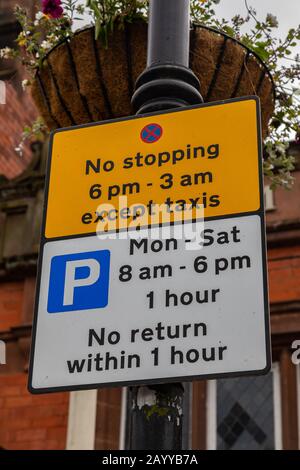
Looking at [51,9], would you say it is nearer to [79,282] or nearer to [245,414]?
[79,282]

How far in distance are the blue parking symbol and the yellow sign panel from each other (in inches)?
4.0

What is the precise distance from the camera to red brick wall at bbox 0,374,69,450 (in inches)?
281

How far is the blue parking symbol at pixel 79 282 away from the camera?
222 centimetres

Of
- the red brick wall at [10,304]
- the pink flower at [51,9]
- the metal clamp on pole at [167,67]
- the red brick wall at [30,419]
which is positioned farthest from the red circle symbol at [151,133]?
the red brick wall at [10,304]

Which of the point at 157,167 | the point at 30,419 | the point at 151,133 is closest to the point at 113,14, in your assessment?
the point at 151,133

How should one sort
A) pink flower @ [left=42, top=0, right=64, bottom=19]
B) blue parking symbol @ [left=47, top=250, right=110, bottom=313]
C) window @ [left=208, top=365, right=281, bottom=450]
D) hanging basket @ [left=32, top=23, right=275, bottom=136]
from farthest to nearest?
1. window @ [left=208, top=365, right=281, bottom=450]
2. pink flower @ [left=42, top=0, right=64, bottom=19]
3. hanging basket @ [left=32, top=23, right=275, bottom=136]
4. blue parking symbol @ [left=47, top=250, right=110, bottom=313]

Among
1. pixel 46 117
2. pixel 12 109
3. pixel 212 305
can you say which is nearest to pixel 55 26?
pixel 46 117

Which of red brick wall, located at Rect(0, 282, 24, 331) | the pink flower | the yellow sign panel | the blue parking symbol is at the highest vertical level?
red brick wall, located at Rect(0, 282, 24, 331)

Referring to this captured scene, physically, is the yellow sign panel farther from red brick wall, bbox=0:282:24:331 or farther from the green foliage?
red brick wall, bbox=0:282:24:331

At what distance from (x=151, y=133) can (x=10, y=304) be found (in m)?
5.87

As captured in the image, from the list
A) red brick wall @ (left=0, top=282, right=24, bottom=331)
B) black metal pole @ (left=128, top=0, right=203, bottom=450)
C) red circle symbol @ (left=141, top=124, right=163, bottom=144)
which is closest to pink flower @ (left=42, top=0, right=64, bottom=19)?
black metal pole @ (left=128, top=0, right=203, bottom=450)

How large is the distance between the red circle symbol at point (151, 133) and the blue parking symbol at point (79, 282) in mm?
448

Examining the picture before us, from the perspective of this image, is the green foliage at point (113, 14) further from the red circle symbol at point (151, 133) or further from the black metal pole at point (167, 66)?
the red circle symbol at point (151, 133)

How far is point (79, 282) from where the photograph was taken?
7.42ft
